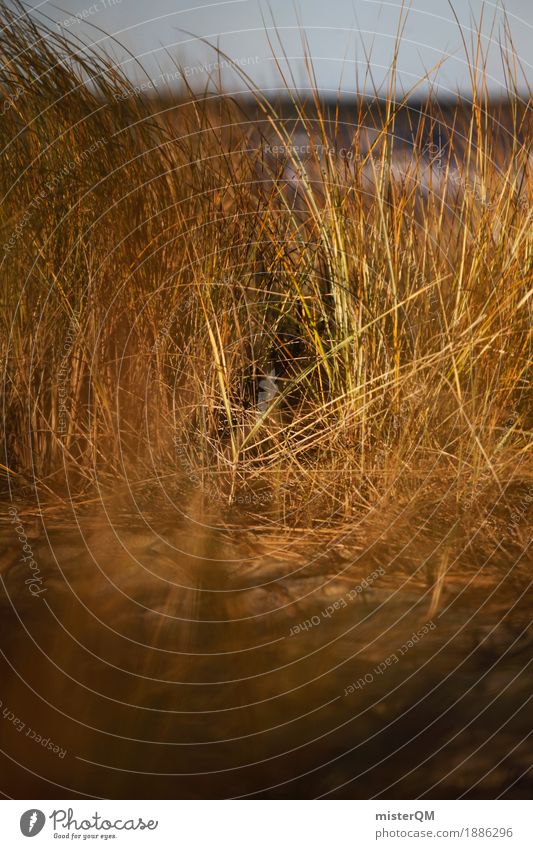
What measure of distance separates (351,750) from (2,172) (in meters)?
1.02

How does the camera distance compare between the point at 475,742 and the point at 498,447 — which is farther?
the point at 498,447

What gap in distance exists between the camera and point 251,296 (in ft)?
4.37

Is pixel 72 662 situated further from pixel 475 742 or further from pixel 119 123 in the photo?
pixel 119 123

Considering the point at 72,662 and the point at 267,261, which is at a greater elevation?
the point at 267,261

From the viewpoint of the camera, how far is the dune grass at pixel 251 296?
117cm

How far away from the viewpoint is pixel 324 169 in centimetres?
128

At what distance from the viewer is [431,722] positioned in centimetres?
98

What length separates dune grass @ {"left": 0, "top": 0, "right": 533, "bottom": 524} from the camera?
117 cm

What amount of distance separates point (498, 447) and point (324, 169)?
1.83 feet
